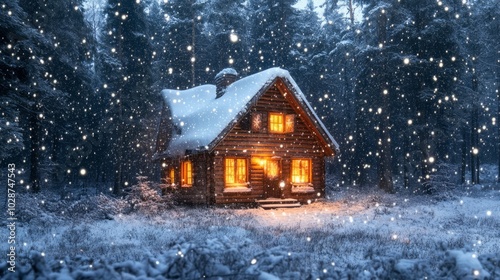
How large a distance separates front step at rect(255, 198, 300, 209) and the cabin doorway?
1.73ft

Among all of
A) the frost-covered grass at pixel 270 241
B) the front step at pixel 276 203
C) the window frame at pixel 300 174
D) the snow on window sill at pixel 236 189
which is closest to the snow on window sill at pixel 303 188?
the window frame at pixel 300 174

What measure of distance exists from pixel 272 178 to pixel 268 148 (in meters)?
1.73

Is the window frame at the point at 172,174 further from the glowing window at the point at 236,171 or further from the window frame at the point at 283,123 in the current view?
the window frame at the point at 283,123

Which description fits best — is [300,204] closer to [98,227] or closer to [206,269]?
[98,227]

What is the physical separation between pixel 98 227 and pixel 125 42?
21353 mm

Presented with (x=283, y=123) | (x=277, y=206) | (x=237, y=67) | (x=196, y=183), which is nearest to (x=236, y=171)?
(x=196, y=183)

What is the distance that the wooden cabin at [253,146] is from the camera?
2069cm

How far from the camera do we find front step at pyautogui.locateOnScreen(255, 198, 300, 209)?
20880mm

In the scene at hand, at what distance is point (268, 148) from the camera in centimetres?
2208

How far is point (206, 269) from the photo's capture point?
6.71 metres

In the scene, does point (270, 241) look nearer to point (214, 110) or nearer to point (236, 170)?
point (236, 170)

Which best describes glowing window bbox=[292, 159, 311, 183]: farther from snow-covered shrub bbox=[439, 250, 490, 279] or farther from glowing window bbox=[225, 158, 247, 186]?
snow-covered shrub bbox=[439, 250, 490, 279]

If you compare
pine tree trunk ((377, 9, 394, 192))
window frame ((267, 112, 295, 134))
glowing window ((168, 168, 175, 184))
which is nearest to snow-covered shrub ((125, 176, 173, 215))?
glowing window ((168, 168, 175, 184))

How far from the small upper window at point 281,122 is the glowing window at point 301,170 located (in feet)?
6.78
